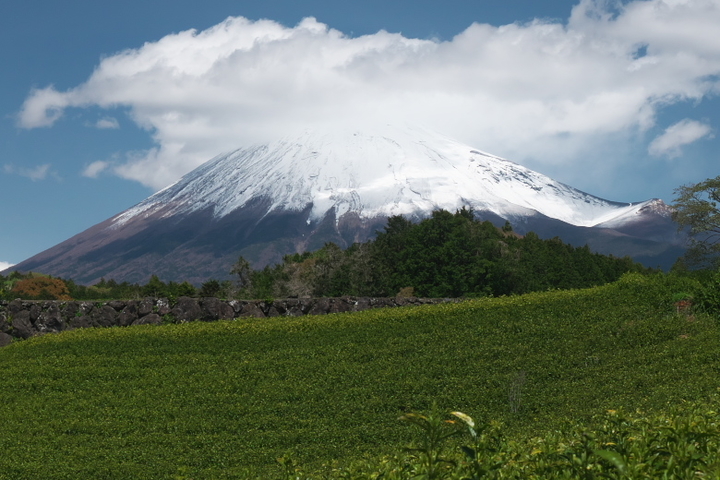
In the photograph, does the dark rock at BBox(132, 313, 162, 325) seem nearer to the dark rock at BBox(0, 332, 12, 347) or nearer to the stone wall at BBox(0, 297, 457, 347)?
the stone wall at BBox(0, 297, 457, 347)

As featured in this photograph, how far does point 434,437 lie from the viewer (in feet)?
11.7

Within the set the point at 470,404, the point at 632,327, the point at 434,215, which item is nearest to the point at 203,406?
the point at 470,404

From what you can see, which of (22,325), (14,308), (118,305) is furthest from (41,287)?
(118,305)

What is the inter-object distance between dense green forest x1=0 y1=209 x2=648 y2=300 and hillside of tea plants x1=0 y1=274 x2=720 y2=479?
13.0 metres

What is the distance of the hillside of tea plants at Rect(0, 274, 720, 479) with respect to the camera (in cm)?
1141

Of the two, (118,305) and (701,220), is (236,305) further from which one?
(701,220)

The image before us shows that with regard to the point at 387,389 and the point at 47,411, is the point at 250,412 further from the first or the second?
the point at 47,411

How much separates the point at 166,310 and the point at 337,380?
8285 mm

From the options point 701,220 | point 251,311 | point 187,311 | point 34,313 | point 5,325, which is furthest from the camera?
point 701,220

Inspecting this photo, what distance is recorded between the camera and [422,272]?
125 ft

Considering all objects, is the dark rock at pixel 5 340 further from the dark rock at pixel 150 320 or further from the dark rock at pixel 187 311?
the dark rock at pixel 187 311

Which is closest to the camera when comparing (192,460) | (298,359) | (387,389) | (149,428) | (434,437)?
(434,437)

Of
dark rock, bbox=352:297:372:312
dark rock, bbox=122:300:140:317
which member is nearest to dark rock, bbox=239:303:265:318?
dark rock, bbox=352:297:372:312

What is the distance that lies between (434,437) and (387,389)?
10.4 meters
